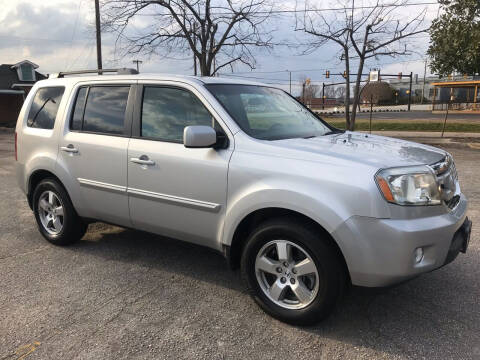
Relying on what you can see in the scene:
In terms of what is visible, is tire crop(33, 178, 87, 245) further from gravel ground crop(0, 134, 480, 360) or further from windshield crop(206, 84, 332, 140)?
windshield crop(206, 84, 332, 140)

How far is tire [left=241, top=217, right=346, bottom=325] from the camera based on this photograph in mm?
2848

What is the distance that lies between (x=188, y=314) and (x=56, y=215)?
2233 millimetres

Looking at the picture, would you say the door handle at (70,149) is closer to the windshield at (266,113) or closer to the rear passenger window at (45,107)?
the rear passenger window at (45,107)

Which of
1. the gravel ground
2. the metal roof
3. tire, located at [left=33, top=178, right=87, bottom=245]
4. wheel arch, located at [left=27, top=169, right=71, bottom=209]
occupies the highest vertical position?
the metal roof

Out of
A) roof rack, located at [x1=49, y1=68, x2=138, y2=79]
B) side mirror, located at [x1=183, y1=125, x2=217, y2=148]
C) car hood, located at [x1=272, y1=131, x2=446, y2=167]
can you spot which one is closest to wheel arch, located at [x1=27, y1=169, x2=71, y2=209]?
roof rack, located at [x1=49, y1=68, x2=138, y2=79]

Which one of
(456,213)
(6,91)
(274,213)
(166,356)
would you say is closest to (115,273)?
(166,356)

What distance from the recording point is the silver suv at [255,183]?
2711 mm

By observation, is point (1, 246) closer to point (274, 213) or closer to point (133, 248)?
point (133, 248)

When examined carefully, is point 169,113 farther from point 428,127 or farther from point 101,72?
point 428,127

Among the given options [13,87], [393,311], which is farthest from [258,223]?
[13,87]

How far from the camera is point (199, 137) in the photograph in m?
3.11

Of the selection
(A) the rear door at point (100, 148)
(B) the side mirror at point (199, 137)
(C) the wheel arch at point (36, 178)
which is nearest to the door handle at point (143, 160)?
(A) the rear door at point (100, 148)

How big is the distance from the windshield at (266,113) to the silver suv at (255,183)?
2cm

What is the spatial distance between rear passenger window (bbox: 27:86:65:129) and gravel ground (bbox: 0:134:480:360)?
140cm
